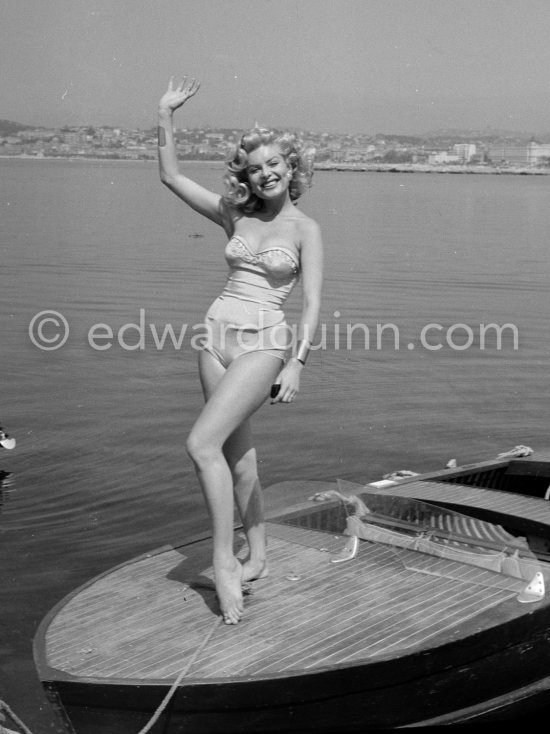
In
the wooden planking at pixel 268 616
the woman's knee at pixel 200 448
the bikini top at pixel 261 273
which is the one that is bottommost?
the wooden planking at pixel 268 616

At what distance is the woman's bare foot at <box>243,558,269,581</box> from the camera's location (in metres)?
6.37

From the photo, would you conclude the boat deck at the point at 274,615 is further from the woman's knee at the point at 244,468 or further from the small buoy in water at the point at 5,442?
the small buoy in water at the point at 5,442

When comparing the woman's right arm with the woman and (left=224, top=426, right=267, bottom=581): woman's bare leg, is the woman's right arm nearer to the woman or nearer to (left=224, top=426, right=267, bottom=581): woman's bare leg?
the woman

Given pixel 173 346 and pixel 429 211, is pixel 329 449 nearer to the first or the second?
pixel 173 346

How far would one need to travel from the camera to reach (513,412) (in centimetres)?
1620

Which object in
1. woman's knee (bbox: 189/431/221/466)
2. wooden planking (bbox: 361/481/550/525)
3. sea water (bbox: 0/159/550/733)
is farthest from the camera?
sea water (bbox: 0/159/550/733)

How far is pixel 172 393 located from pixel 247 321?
10.5 m

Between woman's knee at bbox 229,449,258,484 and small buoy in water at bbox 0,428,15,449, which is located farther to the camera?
small buoy in water at bbox 0,428,15,449

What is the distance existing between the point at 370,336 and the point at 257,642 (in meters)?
16.5

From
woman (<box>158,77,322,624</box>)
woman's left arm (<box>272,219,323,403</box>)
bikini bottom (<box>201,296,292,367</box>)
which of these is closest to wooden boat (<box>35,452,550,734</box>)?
woman (<box>158,77,322,624</box>)

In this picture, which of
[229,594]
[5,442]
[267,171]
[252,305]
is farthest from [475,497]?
[5,442]
